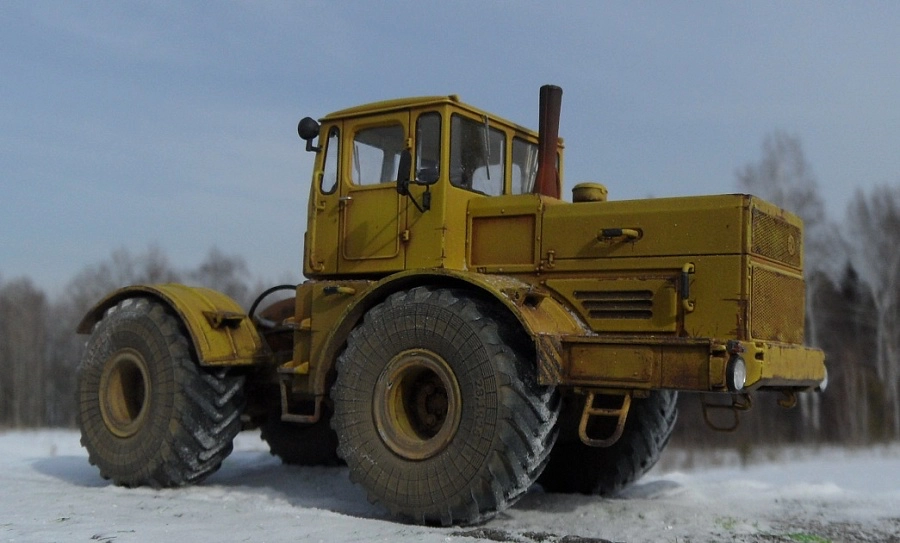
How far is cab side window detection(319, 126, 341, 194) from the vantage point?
8.21 m

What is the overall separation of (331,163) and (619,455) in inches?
142

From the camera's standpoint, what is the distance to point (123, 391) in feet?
29.6

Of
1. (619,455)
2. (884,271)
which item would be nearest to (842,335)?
(884,271)

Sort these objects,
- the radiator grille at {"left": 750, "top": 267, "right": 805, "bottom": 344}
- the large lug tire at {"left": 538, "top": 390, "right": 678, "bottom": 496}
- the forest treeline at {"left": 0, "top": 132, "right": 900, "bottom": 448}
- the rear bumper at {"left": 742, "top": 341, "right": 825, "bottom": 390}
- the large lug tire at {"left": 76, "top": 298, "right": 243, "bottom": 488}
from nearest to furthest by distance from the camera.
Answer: the rear bumper at {"left": 742, "top": 341, "right": 825, "bottom": 390} < the radiator grille at {"left": 750, "top": 267, "right": 805, "bottom": 344} < the large lug tire at {"left": 538, "top": 390, "right": 678, "bottom": 496} < the large lug tire at {"left": 76, "top": 298, "right": 243, "bottom": 488} < the forest treeline at {"left": 0, "top": 132, "right": 900, "bottom": 448}

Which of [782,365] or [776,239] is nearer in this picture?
[782,365]

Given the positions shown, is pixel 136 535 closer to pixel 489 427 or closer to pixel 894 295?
pixel 489 427

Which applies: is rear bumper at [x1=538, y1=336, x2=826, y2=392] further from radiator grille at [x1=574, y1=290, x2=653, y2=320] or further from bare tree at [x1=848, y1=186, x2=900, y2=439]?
bare tree at [x1=848, y1=186, x2=900, y2=439]

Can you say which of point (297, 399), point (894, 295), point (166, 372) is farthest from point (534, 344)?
point (894, 295)

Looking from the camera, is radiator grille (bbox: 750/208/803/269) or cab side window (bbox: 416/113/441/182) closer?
radiator grille (bbox: 750/208/803/269)

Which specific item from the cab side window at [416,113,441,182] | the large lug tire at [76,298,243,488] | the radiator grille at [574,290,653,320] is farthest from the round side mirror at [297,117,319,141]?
the radiator grille at [574,290,653,320]

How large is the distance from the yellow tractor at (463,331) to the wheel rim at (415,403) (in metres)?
0.02

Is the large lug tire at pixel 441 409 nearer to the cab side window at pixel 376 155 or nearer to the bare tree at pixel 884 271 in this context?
the cab side window at pixel 376 155

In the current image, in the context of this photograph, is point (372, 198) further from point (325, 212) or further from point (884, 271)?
point (884, 271)

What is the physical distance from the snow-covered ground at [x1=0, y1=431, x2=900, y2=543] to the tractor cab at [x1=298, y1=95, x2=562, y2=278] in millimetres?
2066
